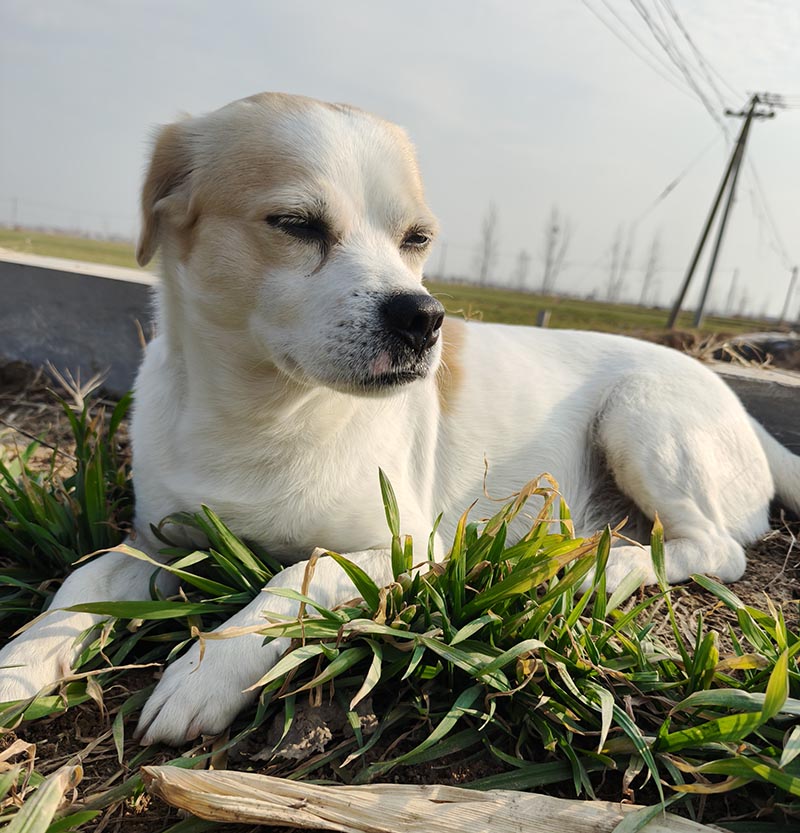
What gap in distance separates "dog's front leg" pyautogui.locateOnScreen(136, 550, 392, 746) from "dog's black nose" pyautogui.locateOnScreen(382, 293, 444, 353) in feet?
2.33

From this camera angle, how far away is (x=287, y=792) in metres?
1.39

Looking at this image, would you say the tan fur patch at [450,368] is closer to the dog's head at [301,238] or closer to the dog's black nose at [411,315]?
the dog's head at [301,238]

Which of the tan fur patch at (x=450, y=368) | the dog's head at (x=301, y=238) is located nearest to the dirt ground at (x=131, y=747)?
Answer: the dog's head at (x=301, y=238)

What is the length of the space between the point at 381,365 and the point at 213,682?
85 cm

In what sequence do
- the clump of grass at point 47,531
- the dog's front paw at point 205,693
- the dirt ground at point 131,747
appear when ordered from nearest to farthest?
the dirt ground at point 131,747 → the dog's front paw at point 205,693 → the clump of grass at point 47,531

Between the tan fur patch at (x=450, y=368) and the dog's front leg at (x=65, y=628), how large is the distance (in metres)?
1.15

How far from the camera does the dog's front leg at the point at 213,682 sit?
161 centimetres

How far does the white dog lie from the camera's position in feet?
6.00

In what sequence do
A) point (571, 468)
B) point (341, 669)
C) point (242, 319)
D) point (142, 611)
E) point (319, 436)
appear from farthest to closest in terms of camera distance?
point (571, 468) → point (319, 436) → point (242, 319) → point (142, 611) → point (341, 669)

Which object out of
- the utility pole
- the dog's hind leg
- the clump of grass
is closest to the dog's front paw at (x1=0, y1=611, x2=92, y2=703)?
the clump of grass

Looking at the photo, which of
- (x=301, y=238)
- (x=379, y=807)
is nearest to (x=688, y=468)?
(x=301, y=238)

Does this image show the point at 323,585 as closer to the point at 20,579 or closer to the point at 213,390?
the point at 213,390

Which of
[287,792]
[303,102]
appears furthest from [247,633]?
[303,102]

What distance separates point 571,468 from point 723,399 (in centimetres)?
72
